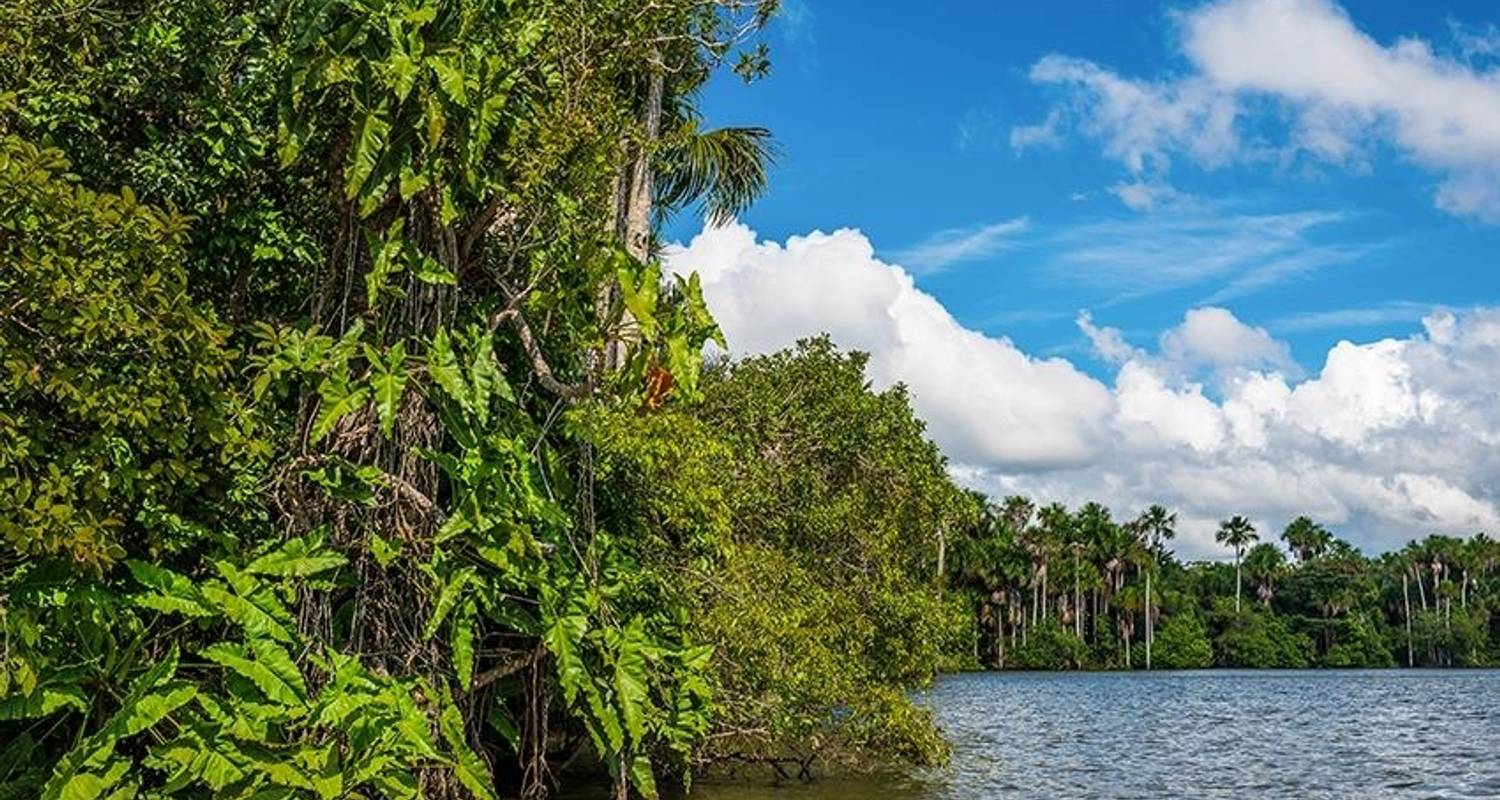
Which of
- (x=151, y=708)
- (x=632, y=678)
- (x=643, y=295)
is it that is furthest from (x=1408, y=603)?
(x=151, y=708)

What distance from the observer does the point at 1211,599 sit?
3506 inches

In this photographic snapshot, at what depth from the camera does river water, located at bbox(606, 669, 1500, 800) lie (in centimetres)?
2011

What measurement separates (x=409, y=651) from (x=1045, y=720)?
3019cm

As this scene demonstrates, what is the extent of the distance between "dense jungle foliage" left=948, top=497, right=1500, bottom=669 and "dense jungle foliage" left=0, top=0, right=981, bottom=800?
216ft

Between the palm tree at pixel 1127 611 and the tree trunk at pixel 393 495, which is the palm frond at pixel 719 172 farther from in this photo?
the palm tree at pixel 1127 611

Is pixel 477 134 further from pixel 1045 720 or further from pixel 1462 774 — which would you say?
pixel 1045 720

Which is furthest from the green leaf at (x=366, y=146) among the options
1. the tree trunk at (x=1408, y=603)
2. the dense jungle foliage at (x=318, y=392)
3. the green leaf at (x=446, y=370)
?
the tree trunk at (x=1408, y=603)

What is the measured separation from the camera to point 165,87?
8.91m

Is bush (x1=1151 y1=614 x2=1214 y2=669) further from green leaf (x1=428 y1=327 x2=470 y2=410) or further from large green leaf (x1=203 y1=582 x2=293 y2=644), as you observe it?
large green leaf (x1=203 y1=582 x2=293 y2=644)

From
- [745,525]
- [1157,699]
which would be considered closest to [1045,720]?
[1157,699]

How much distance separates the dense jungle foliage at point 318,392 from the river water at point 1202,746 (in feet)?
25.8

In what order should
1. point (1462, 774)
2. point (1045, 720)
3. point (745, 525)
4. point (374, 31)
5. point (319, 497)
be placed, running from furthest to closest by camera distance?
1. point (1045, 720)
2. point (1462, 774)
3. point (745, 525)
4. point (319, 497)
5. point (374, 31)

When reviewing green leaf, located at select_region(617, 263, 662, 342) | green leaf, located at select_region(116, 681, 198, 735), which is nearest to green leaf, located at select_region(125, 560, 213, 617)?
green leaf, located at select_region(116, 681, 198, 735)

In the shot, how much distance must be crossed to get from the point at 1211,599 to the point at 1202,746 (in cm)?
6388
